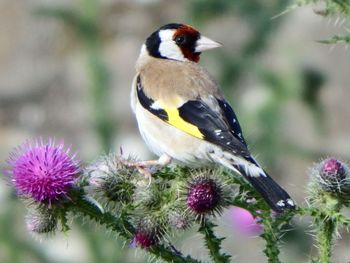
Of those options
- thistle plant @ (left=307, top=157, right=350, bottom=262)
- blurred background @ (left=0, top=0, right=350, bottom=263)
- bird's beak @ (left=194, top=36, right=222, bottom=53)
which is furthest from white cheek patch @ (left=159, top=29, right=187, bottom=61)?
blurred background @ (left=0, top=0, right=350, bottom=263)

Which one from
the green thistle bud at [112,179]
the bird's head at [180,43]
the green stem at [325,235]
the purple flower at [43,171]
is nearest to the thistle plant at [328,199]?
the green stem at [325,235]

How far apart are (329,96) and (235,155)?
10.1 meters

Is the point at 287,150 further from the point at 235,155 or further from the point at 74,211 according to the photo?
the point at 74,211

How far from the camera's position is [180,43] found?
6207 mm

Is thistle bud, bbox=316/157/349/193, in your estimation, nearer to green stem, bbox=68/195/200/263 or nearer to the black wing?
the black wing

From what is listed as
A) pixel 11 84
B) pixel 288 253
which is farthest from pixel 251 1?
pixel 11 84

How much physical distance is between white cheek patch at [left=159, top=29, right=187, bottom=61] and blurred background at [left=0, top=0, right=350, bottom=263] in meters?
2.92

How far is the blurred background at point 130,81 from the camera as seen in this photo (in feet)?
32.5

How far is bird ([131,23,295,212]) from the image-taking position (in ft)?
16.2

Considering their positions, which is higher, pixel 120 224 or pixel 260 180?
pixel 260 180

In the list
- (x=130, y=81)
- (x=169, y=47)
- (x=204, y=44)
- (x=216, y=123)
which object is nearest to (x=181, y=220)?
(x=216, y=123)

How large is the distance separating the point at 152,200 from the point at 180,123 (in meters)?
1.00

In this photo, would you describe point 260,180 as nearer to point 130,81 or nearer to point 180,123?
point 180,123

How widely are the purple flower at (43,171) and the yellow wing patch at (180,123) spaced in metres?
0.88
